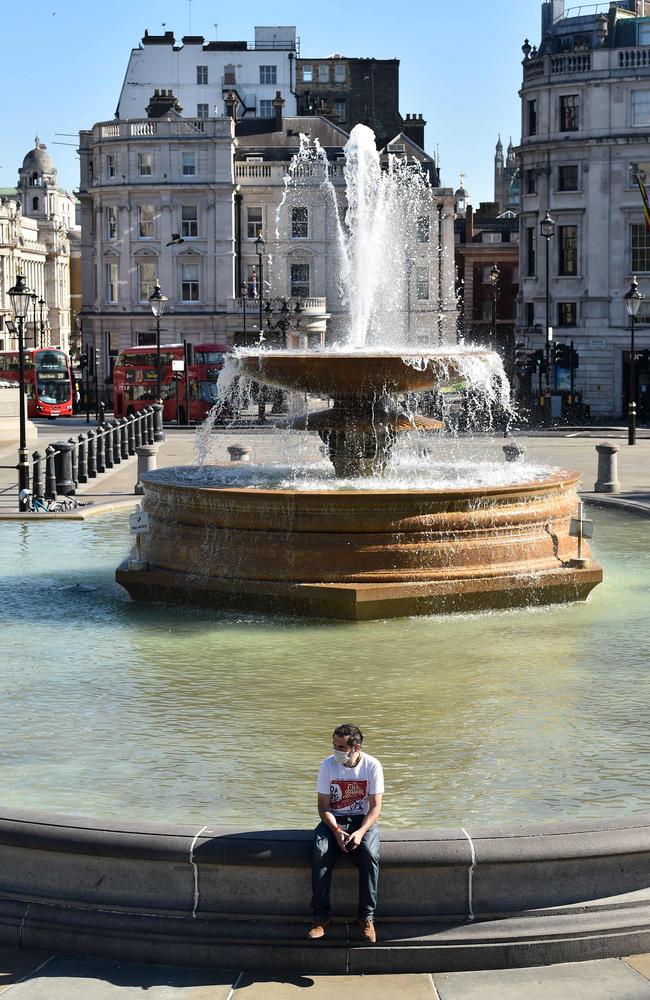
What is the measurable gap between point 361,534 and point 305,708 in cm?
339

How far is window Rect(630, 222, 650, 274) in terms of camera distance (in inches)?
2221

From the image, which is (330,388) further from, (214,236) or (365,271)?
(214,236)

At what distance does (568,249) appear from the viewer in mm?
57938

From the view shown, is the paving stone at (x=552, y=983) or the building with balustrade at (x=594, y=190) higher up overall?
the building with balustrade at (x=594, y=190)

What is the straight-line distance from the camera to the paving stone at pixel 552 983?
6727 millimetres

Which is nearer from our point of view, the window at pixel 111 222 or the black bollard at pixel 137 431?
the black bollard at pixel 137 431

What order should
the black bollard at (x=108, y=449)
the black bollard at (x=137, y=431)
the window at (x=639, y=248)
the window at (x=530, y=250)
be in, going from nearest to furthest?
1. the black bollard at (x=108, y=449)
2. the black bollard at (x=137, y=431)
3. the window at (x=639, y=248)
4. the window at (x=530, y=250)

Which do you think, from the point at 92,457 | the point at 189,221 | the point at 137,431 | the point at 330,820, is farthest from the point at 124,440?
the point at 189,221

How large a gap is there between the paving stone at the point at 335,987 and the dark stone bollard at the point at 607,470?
19059 millimetres

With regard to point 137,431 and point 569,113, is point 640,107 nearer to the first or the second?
point 569,113

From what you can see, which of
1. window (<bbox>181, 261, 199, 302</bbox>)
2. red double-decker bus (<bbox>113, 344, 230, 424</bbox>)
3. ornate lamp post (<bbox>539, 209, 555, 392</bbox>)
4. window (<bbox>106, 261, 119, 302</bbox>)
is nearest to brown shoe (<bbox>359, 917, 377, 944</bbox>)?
ornate lamp post (<bbox>539, 209, 555, 392</bbox>)

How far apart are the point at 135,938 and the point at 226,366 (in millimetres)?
10865

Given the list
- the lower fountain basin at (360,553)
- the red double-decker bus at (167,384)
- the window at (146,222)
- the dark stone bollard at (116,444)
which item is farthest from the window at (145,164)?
the lower fountain basin at (360,553)

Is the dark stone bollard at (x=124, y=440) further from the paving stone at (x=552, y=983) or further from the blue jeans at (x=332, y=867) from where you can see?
the paving stone at (x=552, y=983)
